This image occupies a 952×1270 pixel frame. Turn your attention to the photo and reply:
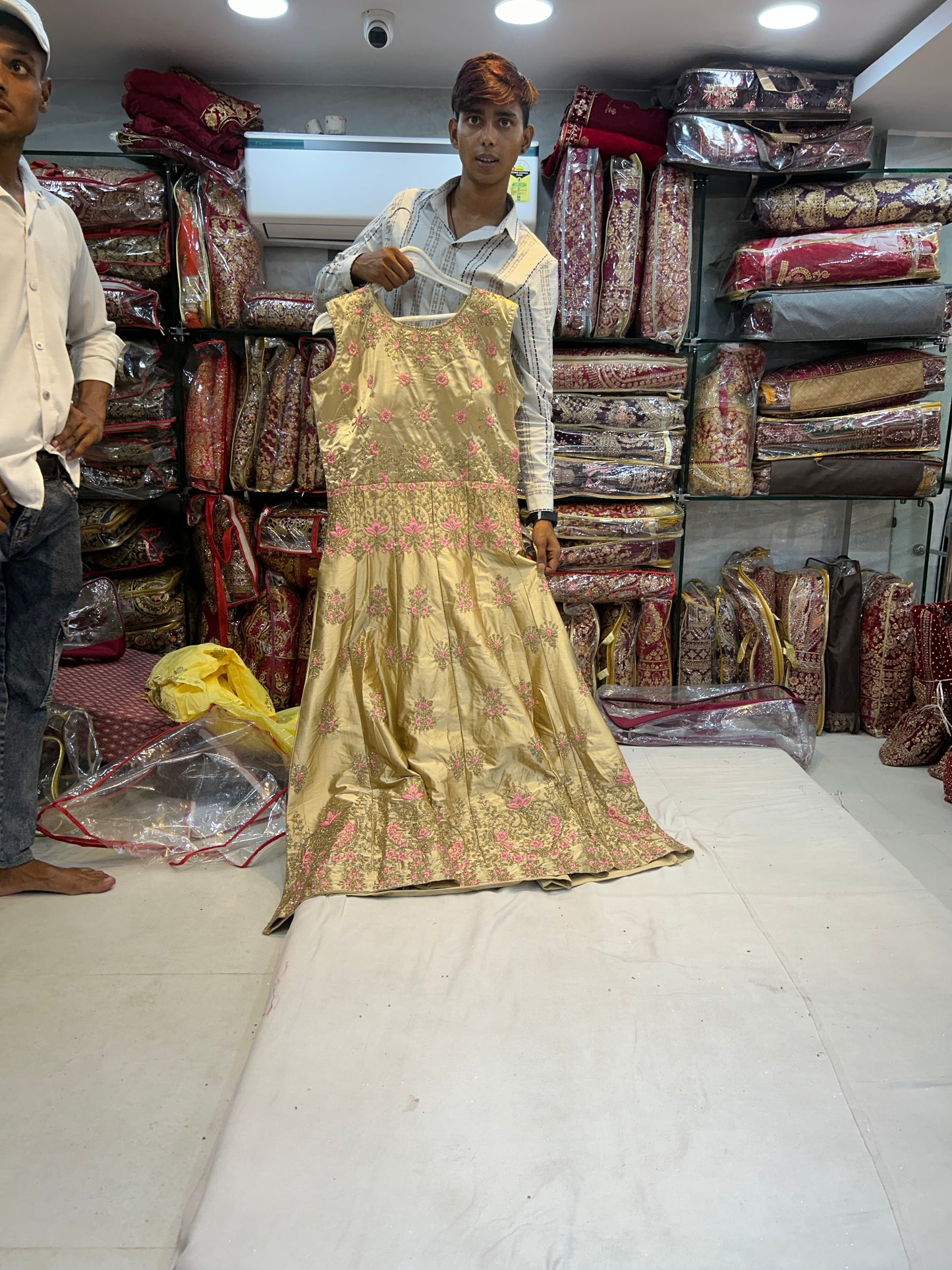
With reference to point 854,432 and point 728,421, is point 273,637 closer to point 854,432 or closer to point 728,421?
point 728,421

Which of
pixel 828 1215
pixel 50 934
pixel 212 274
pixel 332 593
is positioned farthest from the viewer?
pixel 212 274

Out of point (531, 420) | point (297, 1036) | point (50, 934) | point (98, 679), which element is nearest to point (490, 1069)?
point (297, 1036)

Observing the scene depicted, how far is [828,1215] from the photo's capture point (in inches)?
44.8

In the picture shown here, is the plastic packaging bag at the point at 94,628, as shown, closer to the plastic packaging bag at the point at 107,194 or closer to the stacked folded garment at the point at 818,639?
the plastic packaging bag at the point at 107,194

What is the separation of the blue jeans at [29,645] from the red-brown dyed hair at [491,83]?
1142mm

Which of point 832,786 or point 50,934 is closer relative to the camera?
point 50,934

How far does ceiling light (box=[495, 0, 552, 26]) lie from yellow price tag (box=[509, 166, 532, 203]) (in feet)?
1.37

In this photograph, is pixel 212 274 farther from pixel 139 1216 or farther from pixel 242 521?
pixel 139 1216

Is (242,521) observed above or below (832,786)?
above

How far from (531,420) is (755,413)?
4.56ft

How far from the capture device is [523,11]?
2570 millimetres

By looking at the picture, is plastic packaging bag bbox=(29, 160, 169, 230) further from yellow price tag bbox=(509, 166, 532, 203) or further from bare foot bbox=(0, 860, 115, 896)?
bare foot bbox=(0, 860, 115, 896)

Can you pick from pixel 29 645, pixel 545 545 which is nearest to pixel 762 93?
pixel 545 545

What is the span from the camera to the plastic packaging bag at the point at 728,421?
3.12 meters
